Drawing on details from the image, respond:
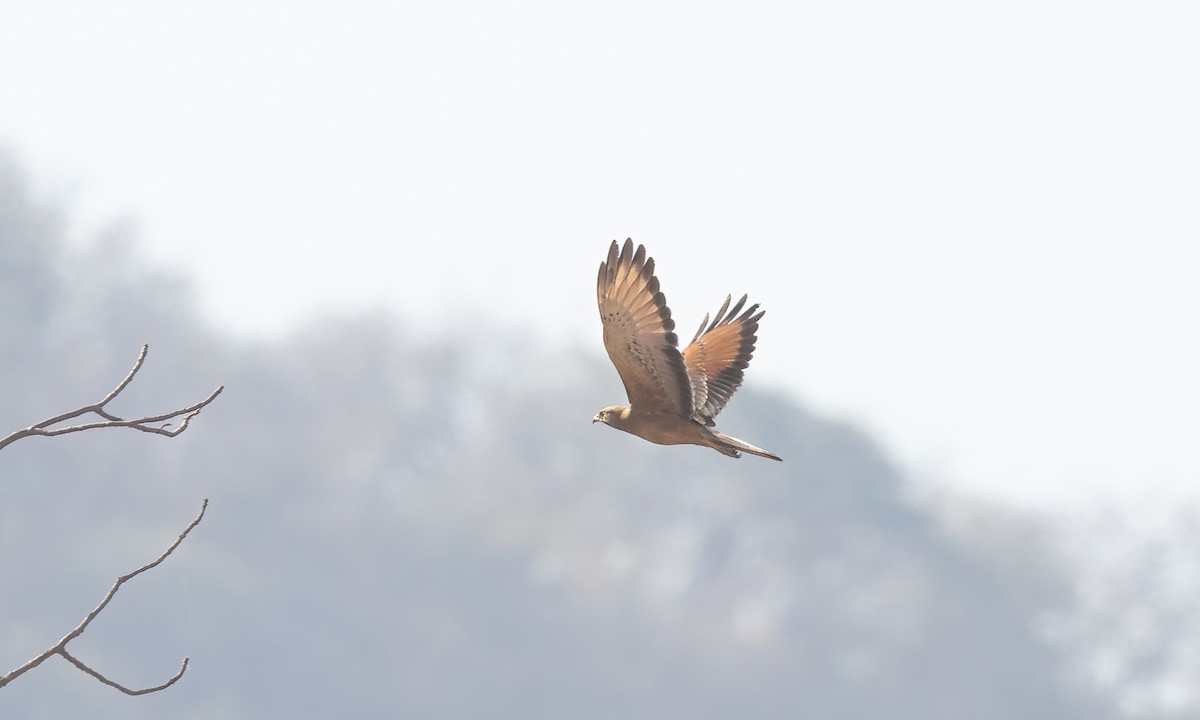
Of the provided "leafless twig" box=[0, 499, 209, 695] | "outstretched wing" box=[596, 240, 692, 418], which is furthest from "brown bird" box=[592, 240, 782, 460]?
"leafless twig" box=[0, 499, 209, 695]

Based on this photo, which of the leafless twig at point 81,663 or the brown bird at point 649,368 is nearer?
the leafless twig at point 81,663

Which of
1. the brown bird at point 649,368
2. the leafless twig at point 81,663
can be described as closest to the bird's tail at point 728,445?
the brown bird at point 649,368

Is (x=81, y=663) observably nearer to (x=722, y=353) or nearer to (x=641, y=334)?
(x=641, y=334)

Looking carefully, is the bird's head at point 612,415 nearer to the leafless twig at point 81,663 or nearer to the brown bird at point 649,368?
the brown bird at point 649,368

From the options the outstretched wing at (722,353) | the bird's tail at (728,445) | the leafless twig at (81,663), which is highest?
the outstretched wing at (722,353)

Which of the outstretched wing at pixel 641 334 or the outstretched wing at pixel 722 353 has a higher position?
the outstretched wing at pixel 722 353

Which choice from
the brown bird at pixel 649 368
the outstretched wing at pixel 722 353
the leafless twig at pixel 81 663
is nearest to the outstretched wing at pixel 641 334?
the brown bird at pixel 649 368

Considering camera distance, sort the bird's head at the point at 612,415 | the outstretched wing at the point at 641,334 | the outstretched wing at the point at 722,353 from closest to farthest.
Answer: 1. the outstretched wing at the point at 641,334
2. the bird's head at the point at 612,415
3. the outstretched wing at the point at 722,353

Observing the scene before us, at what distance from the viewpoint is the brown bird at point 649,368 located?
541 inches

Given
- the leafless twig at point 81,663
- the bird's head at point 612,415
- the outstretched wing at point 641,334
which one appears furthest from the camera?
the bird's head at point 612,415

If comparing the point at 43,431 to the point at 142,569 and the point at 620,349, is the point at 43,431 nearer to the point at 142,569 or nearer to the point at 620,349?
the point at 142,569

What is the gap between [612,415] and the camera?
1534 centimetres

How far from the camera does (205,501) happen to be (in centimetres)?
605

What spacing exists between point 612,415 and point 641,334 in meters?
1.59
